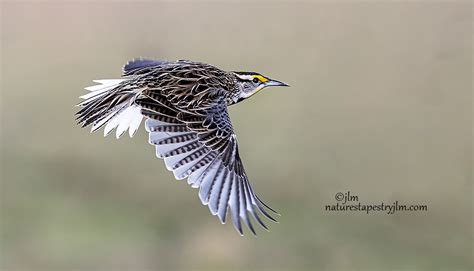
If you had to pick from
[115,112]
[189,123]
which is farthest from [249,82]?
[115,112]

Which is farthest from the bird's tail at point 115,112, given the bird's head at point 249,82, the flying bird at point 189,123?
the bird's head at point 249,82

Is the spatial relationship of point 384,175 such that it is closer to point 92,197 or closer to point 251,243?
point 251,243

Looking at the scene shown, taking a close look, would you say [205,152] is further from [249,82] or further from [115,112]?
[249,82]

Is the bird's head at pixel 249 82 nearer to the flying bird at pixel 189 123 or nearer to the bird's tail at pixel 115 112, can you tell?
the flying bird at pixel 189 123

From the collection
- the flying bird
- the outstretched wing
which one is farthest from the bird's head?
the outstretched wing

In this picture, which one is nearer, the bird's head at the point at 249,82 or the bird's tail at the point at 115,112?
the bird's tail at the point at 115,112

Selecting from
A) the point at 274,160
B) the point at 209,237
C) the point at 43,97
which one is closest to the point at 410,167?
the point at 274,160
